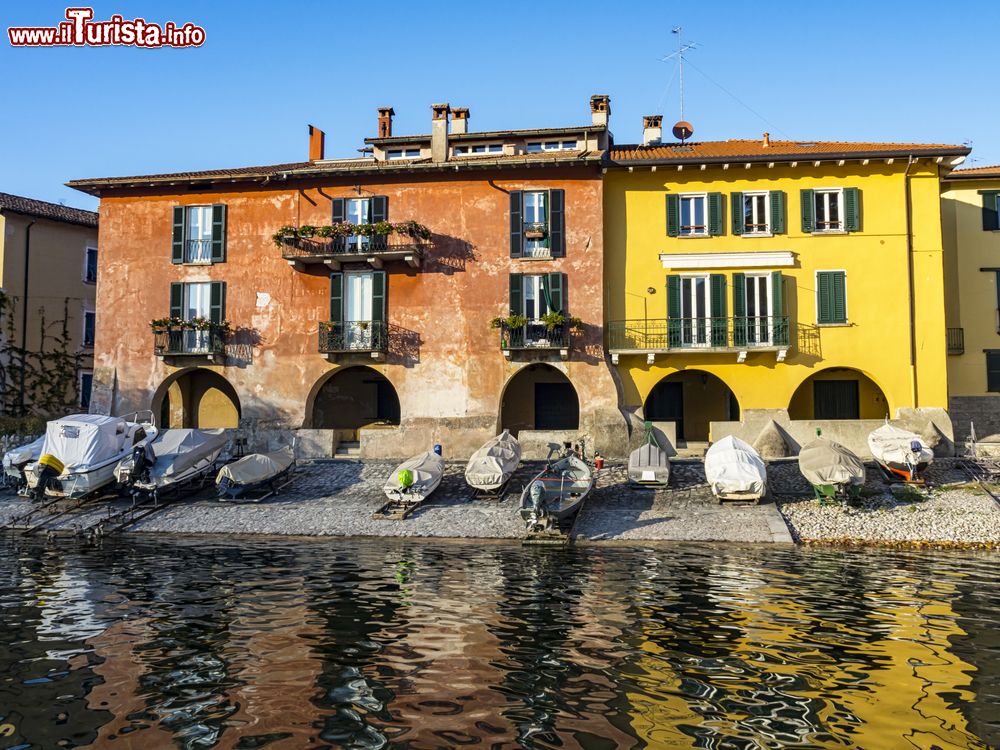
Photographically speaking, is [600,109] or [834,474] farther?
[600,109]

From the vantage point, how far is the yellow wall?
29844 millimetres

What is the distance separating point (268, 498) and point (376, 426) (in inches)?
325

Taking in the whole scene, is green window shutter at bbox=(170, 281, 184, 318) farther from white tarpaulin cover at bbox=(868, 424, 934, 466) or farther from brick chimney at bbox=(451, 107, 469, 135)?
white tarpaulin cover at bbox=(868, 424, 934, 466)

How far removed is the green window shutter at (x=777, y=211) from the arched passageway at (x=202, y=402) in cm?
2368

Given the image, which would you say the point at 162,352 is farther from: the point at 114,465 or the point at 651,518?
the point at 651,518

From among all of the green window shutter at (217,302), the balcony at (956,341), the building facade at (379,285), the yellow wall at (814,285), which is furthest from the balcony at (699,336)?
the green window shutter at (217,302)

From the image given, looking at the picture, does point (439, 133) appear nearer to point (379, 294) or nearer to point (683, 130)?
point (379, 294)

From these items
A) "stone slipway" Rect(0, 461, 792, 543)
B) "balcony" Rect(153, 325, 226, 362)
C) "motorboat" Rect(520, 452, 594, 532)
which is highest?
"balcony" Rect(153, 325, 226, 362)

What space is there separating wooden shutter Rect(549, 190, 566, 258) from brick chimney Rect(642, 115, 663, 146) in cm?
849

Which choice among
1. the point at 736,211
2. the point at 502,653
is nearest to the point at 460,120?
the point at 736,211

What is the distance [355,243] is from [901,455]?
2065cm

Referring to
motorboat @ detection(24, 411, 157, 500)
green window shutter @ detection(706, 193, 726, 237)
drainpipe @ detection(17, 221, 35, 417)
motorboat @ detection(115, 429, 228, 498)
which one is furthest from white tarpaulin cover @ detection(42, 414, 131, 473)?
green window shutter @ detection(706, 193, 726, 237)

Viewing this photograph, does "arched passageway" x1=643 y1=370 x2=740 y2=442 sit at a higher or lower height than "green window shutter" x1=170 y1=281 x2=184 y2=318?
lower

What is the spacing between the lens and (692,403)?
1372 inches
